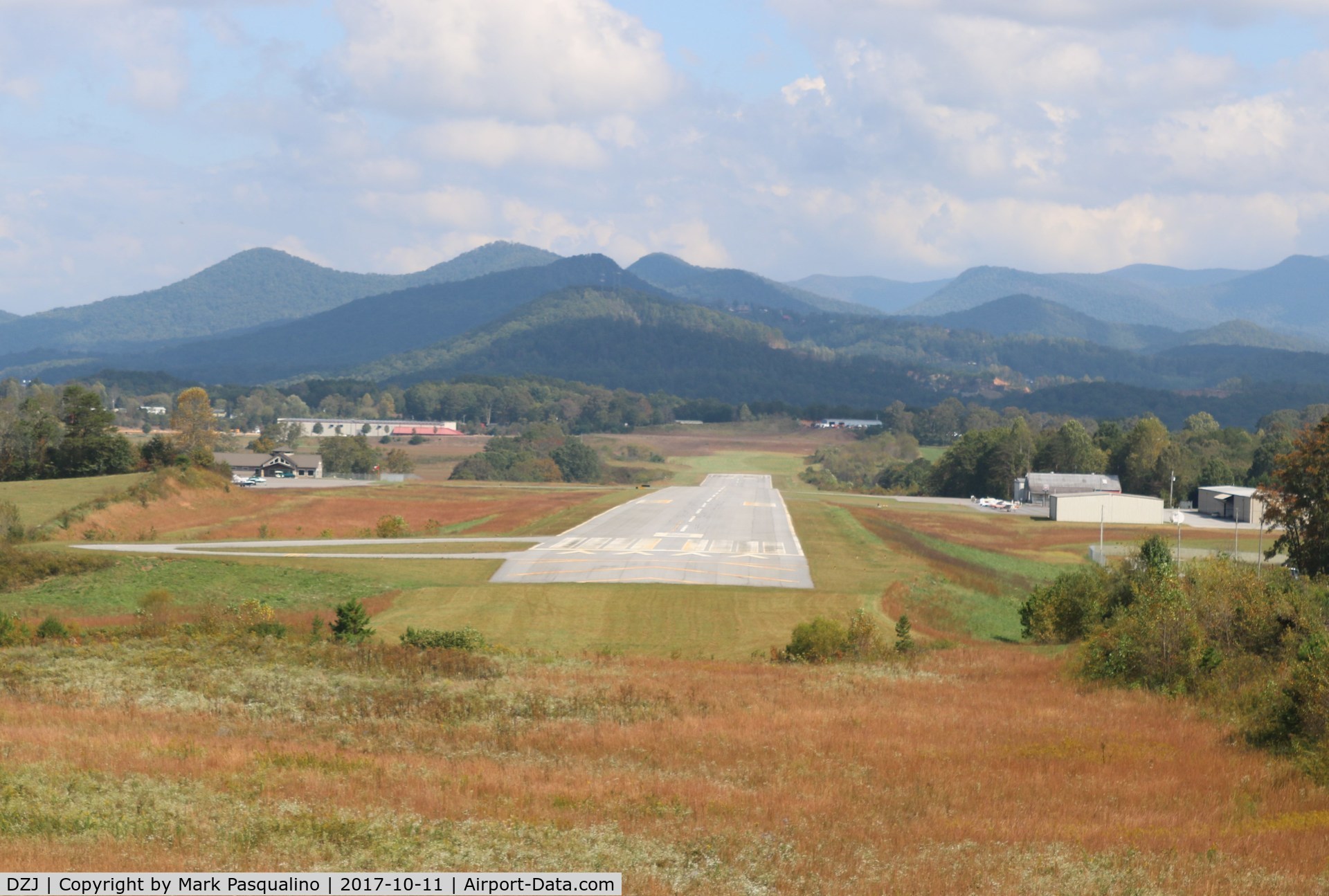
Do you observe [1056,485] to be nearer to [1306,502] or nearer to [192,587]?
[1306,502]

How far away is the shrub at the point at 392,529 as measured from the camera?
7962 centimetres

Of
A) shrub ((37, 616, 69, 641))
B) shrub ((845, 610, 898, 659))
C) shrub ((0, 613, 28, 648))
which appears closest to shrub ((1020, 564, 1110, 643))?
shrub ((845, 610, 898, 659))

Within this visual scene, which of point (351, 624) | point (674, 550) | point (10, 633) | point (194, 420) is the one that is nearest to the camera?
point (10, 633)

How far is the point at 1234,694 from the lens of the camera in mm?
28781

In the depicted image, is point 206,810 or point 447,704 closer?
point 206,810

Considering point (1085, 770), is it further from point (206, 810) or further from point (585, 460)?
point (585, 460)

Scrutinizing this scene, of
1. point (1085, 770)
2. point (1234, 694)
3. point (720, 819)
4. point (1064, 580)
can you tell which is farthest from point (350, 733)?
point (1064, 580)

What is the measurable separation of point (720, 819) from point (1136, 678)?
1954 centimetres

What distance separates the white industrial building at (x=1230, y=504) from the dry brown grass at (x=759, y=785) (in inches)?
3600

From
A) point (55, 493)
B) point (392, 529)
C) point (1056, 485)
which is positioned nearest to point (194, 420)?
point (55, 493)

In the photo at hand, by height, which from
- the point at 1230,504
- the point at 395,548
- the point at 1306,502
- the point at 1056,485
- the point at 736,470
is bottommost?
the point at 395,548

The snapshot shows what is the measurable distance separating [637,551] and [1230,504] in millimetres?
79783

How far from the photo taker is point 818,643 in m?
40.2

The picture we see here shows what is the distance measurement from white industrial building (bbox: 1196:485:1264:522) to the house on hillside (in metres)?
116
